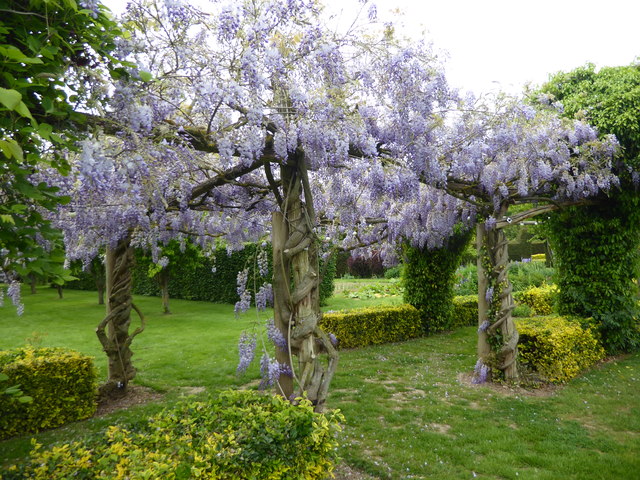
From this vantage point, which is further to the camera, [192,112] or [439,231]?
[439,231]

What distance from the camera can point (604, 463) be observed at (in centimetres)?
373

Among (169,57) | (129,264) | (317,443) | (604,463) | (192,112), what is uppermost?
(169,57)

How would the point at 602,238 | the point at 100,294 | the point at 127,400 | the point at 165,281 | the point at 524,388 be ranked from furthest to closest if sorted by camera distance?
the point at 100,294 < the point at 165,281 < the point at 602,238 < the point at 524,388 < the point at 127,400

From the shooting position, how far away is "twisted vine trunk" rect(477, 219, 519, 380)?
6059 millimetres

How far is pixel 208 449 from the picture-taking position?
2354mm

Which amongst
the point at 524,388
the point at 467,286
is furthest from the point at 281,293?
the point at 467,286

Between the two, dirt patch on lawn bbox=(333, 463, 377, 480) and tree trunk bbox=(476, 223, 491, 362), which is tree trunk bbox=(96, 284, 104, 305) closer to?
tree trunk bbox=(476, 223, 491, 362)

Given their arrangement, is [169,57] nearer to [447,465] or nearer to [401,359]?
[447,465]

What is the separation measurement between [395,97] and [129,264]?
3.93 m

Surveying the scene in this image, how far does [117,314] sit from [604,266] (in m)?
7.80

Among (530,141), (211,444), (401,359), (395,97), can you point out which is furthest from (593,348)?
(211,444)

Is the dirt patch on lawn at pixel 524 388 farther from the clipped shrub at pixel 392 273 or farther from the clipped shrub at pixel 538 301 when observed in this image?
the clipped shrub at pixel 392 273

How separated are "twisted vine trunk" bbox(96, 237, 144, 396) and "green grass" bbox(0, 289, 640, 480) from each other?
634mm

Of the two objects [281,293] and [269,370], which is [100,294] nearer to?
[269,370]
